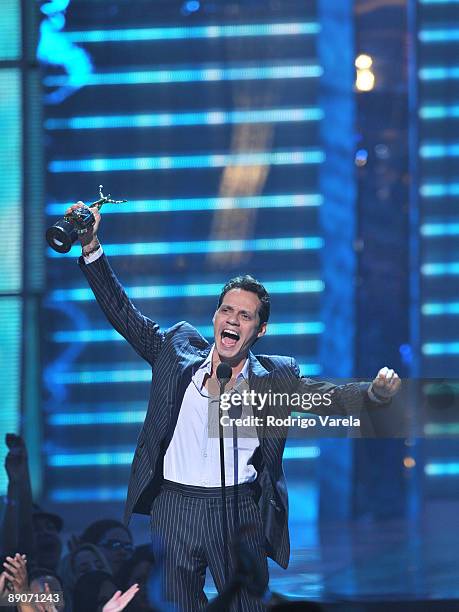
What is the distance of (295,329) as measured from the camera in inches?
186

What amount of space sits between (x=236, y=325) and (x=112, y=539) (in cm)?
159

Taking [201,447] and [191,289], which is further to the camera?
[191,289]

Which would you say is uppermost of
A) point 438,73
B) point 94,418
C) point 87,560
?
point 438,73

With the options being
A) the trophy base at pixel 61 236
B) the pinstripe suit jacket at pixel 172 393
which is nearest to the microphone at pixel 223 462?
the pinstripe suit jacket at pixel 172 393

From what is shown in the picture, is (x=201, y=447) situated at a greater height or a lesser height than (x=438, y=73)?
lesser

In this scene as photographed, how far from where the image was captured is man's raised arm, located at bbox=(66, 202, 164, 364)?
3154mm

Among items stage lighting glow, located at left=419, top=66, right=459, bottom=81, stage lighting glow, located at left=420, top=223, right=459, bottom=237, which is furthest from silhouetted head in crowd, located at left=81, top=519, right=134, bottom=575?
stage lighting glow, located at left=419, top=66, right=459, bottom=81

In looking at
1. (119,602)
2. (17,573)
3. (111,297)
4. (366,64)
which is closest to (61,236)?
(111,297)

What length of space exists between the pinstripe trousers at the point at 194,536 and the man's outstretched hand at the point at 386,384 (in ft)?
1.66

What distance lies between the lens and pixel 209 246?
15.4 ft

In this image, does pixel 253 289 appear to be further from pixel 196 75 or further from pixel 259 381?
pixel 196 75

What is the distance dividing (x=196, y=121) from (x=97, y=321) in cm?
101

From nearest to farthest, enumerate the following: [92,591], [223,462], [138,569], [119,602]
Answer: [223,462], [119,602], [92,591], [138,569]

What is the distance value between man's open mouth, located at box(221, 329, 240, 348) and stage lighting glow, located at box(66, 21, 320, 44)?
6.68 ft
